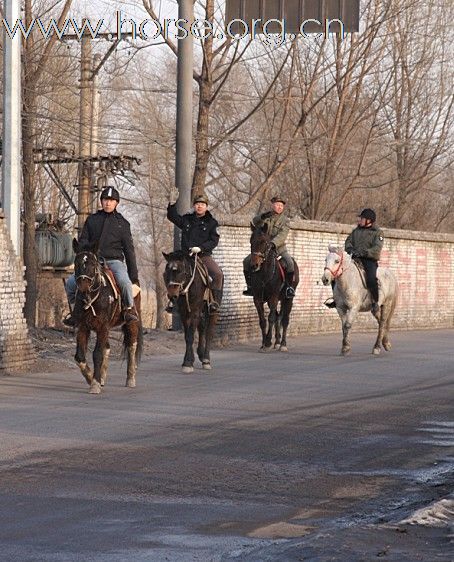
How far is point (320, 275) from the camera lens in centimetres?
3281

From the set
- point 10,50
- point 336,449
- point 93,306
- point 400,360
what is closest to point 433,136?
point 400,360

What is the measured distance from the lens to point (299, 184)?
46.6m

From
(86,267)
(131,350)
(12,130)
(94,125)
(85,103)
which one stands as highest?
(85,103)

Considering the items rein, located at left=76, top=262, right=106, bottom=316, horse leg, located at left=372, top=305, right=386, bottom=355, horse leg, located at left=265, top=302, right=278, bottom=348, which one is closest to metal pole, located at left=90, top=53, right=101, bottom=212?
horse leg, located at left=265, top=302, right=278, bottom=348

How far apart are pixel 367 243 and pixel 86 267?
953 centimetres

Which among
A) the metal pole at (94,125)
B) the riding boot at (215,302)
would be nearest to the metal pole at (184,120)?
the riding boot at (215,302)

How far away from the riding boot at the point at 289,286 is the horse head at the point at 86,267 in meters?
8.90

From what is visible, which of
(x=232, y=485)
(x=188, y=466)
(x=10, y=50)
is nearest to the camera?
(x=232, y=485)

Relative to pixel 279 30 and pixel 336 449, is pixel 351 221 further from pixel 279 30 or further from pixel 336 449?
Result: pixel 336 449

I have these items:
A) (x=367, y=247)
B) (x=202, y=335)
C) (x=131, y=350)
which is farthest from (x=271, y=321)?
(x=131, y=350)

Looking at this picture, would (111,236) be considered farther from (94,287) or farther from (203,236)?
(203,236)

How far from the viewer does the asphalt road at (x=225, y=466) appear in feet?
26.2

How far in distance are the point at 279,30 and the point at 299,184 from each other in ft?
63.2

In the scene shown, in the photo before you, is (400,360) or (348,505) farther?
(400,360)
